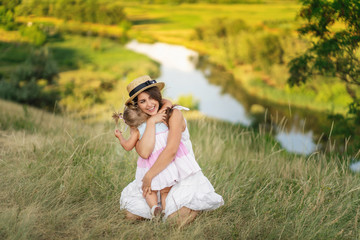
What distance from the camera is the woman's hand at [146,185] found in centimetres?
282

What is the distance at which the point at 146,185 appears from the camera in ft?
9.33

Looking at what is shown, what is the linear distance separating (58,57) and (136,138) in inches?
1310

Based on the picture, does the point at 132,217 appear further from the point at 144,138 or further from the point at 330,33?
the point at 330,33

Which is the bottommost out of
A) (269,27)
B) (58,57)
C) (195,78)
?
(195,78)

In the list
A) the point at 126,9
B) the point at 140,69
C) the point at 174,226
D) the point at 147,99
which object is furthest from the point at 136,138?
the point at 126,9

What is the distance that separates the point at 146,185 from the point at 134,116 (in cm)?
55

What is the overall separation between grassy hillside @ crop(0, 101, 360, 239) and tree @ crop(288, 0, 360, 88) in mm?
2440

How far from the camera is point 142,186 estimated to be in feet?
9.45

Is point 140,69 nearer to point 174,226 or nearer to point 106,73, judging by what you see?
point 106,73

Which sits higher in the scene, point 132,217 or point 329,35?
point 329,35

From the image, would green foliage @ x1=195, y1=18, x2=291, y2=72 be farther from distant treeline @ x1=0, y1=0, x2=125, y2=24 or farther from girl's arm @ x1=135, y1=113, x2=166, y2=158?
girl's arm @ x1=135, y1=113, x2=166, y2=158

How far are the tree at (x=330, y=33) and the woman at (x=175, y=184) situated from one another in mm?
3831

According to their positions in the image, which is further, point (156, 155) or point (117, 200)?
point (117, 200)

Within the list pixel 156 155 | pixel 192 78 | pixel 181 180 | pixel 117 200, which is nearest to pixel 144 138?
pixel 156 155
